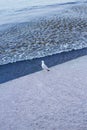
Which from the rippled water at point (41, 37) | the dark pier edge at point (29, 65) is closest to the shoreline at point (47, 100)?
the dark pier edge at point (29, 65)

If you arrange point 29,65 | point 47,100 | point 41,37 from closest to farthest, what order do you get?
point 47,100 → point 29,65 → point 41,37

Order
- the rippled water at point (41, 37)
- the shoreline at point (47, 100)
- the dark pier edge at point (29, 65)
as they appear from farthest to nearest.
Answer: the rippled water at point (41, 37), the dark pier edge at point (29, 65), the shoreline at point (47, 100)

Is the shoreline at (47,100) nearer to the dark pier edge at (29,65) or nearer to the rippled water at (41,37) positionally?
the dark pier edge at (29,65)

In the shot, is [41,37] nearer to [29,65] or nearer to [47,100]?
[29,65]

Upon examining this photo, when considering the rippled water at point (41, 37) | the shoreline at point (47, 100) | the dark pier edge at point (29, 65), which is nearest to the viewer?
the shoreline at point (47, 100)

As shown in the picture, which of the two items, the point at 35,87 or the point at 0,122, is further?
the point at 35,87

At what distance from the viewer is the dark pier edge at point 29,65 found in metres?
12.4

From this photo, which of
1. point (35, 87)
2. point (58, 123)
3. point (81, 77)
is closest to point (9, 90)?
point (35, 87)

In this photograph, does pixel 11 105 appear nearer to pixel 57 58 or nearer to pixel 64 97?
pixel 64 97

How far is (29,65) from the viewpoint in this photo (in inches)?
523

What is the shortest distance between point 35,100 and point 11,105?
0.73m

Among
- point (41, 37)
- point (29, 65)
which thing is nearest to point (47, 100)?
point (29, 65)

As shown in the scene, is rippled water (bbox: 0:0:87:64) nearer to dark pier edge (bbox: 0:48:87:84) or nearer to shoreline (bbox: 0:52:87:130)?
dark pier edge (bbox: 0:48:87:84)

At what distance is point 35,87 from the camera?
10.6 metres
